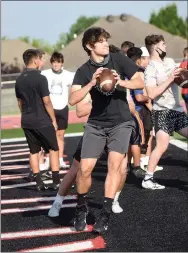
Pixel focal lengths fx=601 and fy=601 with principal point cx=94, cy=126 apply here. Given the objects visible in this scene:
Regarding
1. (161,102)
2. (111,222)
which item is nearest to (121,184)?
(111,222)

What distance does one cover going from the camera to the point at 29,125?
8281mm

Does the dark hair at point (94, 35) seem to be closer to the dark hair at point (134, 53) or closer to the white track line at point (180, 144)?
the dark hair at point (134, 53)

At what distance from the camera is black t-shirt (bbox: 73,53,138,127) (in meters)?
6.02

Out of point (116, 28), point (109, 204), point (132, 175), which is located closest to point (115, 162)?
point (109, 204)

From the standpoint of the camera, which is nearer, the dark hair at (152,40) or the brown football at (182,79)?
the brown football at (182,79)

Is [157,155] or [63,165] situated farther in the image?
[63,165]

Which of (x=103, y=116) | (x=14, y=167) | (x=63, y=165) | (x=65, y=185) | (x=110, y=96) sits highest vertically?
(x=110, y=96)

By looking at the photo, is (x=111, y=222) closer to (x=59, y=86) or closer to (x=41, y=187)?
(x=41, y=187)

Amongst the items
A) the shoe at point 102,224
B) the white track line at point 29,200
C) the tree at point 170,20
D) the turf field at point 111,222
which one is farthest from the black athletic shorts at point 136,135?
the tree at point 170,20

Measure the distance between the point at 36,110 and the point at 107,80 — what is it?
2.70 m

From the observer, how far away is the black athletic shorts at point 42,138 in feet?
27.3

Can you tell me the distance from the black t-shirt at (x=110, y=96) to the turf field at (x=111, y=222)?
109cm

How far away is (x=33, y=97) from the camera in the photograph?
8.19 meters

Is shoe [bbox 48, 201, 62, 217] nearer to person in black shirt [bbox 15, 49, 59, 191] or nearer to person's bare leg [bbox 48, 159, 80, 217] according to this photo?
person's bare leg [bbox 48, 159, 80, 217]
